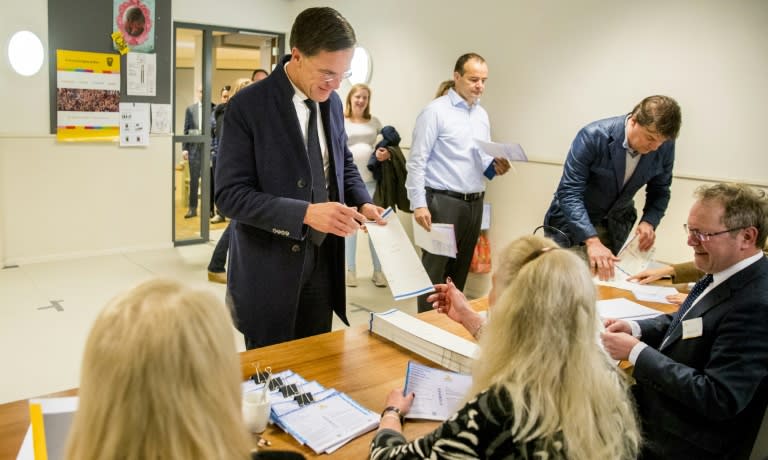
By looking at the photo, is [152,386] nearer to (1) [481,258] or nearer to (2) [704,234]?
(2) [704,234]

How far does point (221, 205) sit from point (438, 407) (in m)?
0.93

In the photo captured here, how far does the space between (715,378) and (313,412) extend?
3.30 feet

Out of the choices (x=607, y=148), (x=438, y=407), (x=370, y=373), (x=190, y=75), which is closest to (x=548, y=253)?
(x=438, y=407)

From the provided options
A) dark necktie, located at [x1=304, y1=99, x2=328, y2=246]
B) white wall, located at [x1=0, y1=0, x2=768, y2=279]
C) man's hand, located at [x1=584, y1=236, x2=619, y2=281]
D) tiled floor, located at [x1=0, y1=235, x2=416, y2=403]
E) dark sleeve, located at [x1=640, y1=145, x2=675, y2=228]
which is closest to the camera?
dark necktie, located at [x1=304, y1=99, x2=328, y2=246]

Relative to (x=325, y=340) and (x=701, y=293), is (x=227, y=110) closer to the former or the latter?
(x=325, y=340)

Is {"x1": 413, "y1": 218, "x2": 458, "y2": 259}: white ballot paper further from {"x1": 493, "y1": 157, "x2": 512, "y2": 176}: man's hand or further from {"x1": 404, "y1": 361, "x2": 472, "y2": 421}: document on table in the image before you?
{"x1": 493, "y1": 157, "x2": 512, "y2": 176}: man's hand

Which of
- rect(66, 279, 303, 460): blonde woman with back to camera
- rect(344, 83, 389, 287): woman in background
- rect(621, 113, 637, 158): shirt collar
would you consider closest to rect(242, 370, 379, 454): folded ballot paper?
rect(66, 279, 303, 460): blonde woman with back to camera

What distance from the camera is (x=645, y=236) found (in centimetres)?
285

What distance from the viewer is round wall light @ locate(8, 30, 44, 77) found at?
196 inches

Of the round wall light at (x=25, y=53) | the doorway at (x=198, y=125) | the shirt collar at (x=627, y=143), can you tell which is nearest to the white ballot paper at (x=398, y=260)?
the shirt collar at (x=627, y=143)

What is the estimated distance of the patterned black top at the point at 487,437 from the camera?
1084mm

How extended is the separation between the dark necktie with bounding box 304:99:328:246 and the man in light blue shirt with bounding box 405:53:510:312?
180cm

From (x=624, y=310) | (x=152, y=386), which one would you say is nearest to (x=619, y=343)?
(x=624, y=310)

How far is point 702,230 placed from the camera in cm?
179
